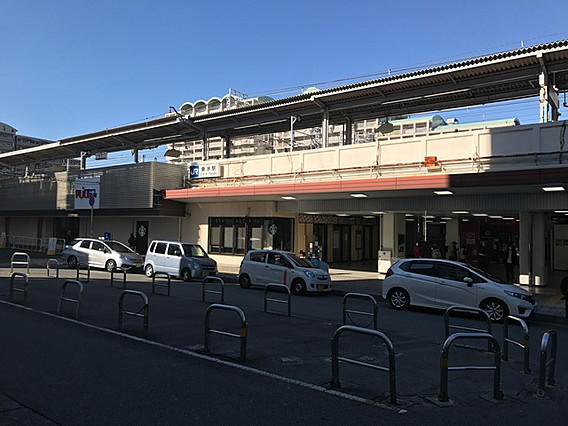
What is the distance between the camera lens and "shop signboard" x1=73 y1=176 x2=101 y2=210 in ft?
105

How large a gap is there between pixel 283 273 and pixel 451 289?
605cm

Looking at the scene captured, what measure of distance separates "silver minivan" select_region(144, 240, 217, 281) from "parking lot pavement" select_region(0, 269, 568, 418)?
483cm

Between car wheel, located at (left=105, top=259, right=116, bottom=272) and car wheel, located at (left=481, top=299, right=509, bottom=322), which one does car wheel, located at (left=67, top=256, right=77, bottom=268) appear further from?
car wheel, located at (left=481, top=299, right=509, bottom=322)

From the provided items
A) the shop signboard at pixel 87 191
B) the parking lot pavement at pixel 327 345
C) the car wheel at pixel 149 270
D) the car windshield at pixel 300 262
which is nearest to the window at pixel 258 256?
the car windshield at pixel 300 262

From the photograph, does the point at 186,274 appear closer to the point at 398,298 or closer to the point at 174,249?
the point at 174,249

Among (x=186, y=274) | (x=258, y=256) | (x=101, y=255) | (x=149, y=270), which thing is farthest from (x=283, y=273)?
(x=101, y=255)

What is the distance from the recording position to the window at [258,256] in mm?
17800

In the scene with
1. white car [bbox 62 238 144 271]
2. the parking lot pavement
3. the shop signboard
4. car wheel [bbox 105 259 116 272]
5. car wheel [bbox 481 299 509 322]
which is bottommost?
the parking lot pavement

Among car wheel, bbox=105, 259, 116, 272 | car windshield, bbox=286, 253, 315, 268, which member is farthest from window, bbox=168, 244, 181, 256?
car windshield, bbox=286, 253, 315, 268

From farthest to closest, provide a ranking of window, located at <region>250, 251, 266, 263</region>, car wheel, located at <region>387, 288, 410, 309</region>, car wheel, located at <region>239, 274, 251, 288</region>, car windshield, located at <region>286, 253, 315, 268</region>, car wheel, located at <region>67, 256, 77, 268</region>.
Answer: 1. car wheel, located at <region>67, 256, 77, 268</region>
2. car wheel, located at <region>239, 274, 251, 288</region>
3. window, located at <region>250, 251, 266, 263</region>
4. car windshield, located at <region>286, 253, 315, 268</region>
5. car wheel, located at <region>387, 288, 410, 309</region>

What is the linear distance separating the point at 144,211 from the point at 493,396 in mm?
25836

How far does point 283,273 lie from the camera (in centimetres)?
1698

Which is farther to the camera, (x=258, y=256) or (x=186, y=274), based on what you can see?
(x=186, y=274)

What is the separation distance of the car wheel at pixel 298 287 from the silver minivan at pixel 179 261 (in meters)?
4.80
